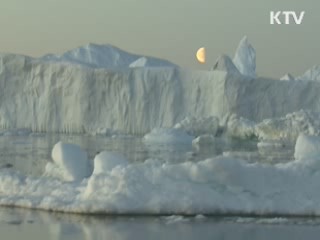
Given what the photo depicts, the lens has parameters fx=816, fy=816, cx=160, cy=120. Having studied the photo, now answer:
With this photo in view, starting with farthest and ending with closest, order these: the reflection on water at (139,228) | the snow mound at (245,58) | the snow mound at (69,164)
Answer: the snow mound at (245,58) < the snow mound at (69,164) < the reflection on water at (139,228)

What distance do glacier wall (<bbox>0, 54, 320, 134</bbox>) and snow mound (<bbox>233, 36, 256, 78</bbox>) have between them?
678 cm

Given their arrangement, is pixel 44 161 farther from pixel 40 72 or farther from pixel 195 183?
pixel 40 72

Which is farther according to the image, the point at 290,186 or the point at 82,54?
the point at 82,54

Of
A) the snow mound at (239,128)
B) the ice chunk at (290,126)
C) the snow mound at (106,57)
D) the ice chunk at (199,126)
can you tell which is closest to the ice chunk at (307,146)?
the ice chunk at (290,126)

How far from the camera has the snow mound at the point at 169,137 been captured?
2608cm

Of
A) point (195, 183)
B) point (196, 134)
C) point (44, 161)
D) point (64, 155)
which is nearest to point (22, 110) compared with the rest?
point (196, 134)

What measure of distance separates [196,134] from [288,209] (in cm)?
2082

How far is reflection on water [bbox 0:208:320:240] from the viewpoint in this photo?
6.82 metres

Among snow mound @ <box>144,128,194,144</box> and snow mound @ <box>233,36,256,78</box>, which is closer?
snow mound @ <box>144,128,194,144</box>

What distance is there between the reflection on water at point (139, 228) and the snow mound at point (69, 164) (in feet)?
7.13

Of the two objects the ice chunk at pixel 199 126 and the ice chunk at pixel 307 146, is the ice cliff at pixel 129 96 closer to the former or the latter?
the ice chunk at pixel 199 126

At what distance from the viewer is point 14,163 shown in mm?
14234

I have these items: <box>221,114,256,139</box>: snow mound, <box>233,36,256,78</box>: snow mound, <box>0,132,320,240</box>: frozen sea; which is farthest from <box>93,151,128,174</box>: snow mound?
<box>233,36,256,78</box>: snow mound

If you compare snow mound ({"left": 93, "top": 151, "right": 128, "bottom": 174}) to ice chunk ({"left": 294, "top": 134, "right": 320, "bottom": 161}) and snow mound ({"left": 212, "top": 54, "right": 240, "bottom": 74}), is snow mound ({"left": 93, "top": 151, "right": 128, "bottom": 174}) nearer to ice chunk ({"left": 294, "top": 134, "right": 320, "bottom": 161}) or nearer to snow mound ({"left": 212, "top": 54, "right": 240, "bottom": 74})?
ice chunk ({"left": 294, "top": 134, "right": 320, "bottom": 161})
